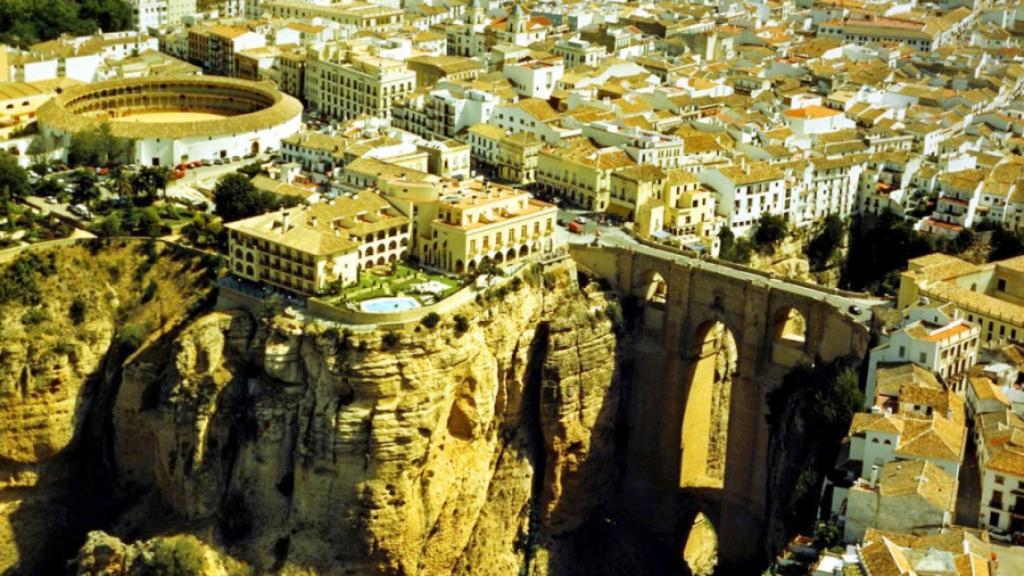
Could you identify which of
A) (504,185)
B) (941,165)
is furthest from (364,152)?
(941,165)

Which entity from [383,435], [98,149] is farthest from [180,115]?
[383,435]

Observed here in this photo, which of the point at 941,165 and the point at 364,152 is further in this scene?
the point at 941,165

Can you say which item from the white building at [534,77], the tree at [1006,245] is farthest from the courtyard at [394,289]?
the tree at [1006,245]

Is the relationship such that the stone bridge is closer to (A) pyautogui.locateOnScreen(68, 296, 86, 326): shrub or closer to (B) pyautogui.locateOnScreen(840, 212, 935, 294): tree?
(B) pyautogui.locateOnScreen(840, 212, 935, 294): tree

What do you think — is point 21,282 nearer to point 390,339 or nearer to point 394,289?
point 394,289

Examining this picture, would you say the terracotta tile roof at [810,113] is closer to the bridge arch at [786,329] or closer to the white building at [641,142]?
the white building at [641,142]

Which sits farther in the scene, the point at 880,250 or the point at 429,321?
the point at 880,250

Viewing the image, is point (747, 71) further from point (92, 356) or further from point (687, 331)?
point (92, 356)
